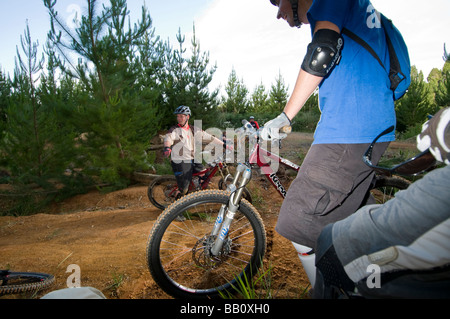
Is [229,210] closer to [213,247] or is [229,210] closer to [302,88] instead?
[213,247]

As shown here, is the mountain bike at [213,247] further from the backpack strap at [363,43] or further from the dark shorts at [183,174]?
the dark shorts at [183,174]

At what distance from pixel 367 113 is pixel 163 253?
222cm

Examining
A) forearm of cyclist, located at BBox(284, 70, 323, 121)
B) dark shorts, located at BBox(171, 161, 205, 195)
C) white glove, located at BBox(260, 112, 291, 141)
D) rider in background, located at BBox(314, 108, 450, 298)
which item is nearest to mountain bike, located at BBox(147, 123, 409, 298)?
white glove, located at BBox(260, 112, 291, 141)

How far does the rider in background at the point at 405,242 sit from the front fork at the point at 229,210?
93 centimetres

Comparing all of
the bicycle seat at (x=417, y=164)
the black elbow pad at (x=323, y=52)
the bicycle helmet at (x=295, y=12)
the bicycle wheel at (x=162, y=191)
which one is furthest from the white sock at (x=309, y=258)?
the bicycle wheel at (x=162, y=191)

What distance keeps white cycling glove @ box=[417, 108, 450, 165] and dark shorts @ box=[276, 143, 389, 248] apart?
1.40 feet

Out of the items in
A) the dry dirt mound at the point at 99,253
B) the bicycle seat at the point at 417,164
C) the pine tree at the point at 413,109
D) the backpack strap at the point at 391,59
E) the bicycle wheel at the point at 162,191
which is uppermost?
the pine tree at the point at 413,109

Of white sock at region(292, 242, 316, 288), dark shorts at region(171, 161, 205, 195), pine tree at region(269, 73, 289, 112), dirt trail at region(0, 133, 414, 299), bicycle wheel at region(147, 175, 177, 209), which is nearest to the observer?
white sock at region(292, 242, 316, 288)

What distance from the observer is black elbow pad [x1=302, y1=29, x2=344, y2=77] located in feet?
3.98

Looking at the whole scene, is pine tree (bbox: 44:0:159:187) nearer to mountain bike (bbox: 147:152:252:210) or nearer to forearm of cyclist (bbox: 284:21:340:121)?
mountain bike (bbox: 147:152:252:210)

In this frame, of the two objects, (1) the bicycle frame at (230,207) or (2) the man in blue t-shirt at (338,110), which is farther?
(1) the bicycle frame at (230,207)

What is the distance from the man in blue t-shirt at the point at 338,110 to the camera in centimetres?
124

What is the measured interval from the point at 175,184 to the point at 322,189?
4.47 meters
